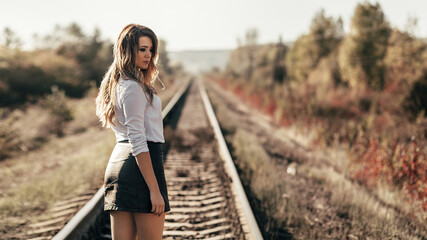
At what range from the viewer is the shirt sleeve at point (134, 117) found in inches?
57.1

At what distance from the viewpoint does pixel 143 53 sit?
1610mm

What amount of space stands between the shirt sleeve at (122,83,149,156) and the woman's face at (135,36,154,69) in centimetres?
20

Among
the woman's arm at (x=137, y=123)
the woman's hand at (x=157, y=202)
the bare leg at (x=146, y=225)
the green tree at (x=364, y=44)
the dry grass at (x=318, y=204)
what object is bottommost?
the dry grass at (x=318, y=204)

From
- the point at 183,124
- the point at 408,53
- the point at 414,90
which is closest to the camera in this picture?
the point at 183,124

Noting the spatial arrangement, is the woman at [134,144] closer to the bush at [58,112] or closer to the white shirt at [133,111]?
the white shirt at [133,111]

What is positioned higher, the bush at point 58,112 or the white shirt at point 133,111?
the white shirt at point 133,111

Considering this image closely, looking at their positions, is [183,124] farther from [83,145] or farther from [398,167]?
[398,167]

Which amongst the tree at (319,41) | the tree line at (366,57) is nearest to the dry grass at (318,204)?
the tree line at (366,57)

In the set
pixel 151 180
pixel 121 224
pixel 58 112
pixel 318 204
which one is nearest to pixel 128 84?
pixel 151 180

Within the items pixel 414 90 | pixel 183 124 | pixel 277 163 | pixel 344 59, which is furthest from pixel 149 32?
pixel 344 59

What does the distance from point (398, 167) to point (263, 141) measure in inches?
135

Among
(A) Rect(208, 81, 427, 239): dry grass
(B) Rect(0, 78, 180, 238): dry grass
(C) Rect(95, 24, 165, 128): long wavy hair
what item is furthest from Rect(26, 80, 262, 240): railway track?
(C) Rect(95, 24, 165, 128): long wavy hair

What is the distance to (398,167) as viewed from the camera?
4664 millimetres

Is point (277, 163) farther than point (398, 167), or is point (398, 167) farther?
point (277, 163)
